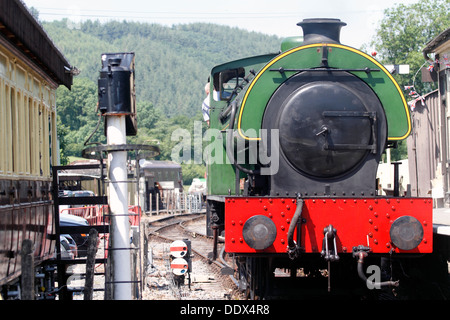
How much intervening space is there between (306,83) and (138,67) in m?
185

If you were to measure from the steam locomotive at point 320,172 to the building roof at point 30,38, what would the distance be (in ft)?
8.03

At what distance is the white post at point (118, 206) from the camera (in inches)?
240

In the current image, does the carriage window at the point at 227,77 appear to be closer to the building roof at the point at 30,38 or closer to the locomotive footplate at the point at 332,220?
the building roof at the point at 30,38

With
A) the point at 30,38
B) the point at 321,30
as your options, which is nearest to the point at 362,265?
the point at 321,30

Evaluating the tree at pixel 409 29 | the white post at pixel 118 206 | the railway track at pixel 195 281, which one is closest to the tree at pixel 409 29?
the tree at pixel 409 29

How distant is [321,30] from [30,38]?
11.0ft

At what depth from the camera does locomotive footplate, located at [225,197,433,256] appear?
6594mm

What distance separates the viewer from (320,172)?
23.4 ft

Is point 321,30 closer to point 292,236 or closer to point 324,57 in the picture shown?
point 324,57

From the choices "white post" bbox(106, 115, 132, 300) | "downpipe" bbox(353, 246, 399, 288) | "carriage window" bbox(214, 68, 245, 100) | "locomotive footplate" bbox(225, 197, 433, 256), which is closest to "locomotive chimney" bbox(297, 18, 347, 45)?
"locomotive footplate" bbox(225, 197, 433, 256)
